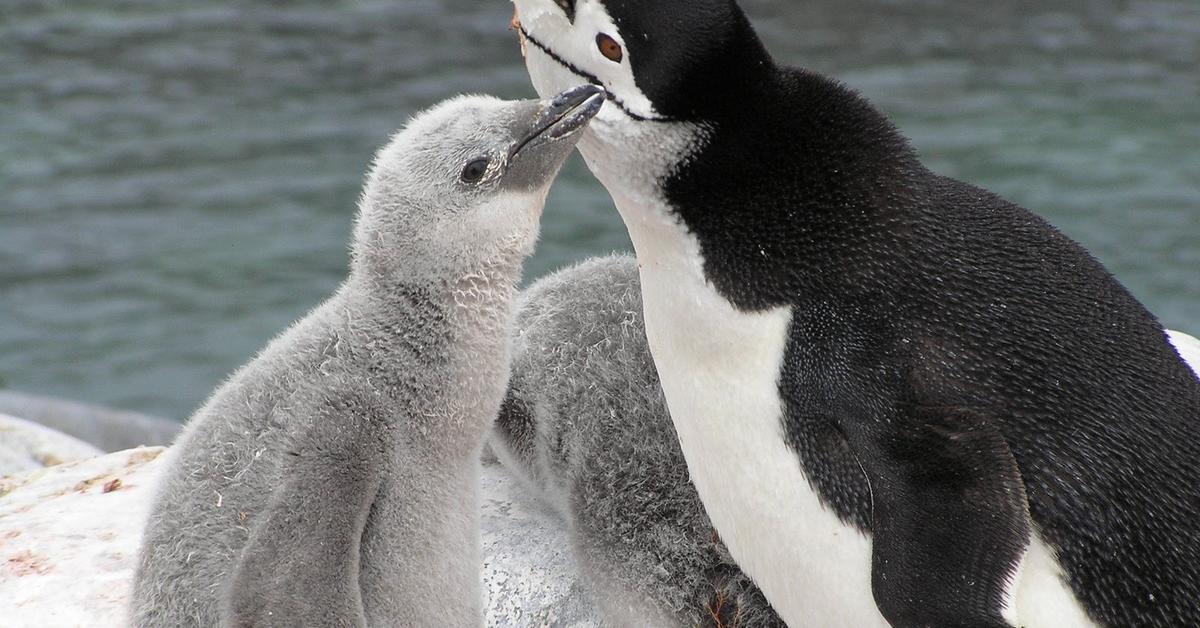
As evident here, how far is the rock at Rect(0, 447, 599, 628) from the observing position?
11.2 feet

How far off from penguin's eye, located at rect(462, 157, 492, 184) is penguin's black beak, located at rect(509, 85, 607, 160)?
0.10m

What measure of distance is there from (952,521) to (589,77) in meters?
1.04

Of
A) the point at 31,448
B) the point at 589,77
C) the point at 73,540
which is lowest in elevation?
the point at 31,448

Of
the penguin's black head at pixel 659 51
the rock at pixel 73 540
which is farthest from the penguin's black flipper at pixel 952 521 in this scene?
the rock at pixel 73 540

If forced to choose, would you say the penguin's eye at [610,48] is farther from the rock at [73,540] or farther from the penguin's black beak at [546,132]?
the rock at [73,540]

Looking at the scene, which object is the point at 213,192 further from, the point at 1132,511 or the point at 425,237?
the point at 1132,511

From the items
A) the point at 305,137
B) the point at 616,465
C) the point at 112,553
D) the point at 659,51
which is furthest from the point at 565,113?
the point at 305,137

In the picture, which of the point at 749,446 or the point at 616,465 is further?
the point at 616,465

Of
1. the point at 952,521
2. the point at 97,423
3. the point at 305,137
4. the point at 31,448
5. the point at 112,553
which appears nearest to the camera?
the point at 952,521

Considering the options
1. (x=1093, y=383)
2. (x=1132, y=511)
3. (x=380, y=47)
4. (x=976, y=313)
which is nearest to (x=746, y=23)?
(x=976, y=313)

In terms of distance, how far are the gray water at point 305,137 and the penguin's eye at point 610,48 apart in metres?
4.97

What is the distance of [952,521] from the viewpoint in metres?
2.71

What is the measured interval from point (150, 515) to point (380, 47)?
7552 mm

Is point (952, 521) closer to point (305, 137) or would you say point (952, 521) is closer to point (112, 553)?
point (112, 553)
